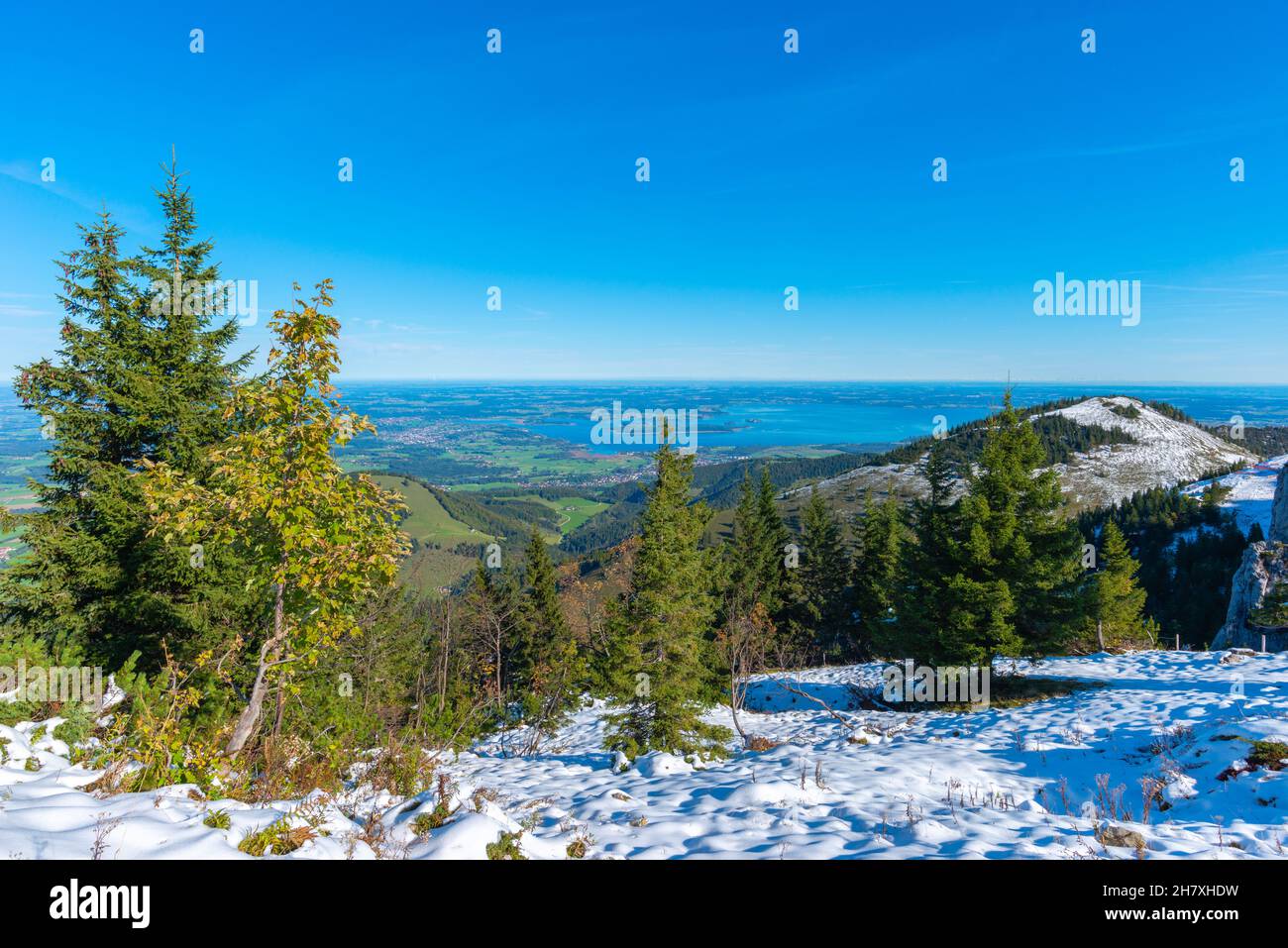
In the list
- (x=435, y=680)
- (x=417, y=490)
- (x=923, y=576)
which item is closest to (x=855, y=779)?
(x=923, y=576)

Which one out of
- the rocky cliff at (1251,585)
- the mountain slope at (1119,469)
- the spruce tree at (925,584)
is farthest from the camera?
the mountain slope at (1119,469)

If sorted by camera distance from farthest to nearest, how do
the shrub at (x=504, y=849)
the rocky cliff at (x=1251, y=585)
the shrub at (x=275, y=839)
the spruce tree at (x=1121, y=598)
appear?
1. the rocky cliff at (x=1251, y=585)
2. the spruce tree at (x=1121, y=598)
3. the shrub at (x=504, y=849)
4. the shrub at (x=275, y=839)

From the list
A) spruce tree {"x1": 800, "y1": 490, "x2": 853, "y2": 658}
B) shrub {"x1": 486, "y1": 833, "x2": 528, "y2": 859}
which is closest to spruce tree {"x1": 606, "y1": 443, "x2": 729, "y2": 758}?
shrub {"x1": 486, "y1": 833, "x2": 528, "y2": 859}

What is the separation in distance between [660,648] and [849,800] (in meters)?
8.68

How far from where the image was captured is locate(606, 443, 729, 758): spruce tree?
15.5 m

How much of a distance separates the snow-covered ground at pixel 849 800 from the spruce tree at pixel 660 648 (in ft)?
8.94

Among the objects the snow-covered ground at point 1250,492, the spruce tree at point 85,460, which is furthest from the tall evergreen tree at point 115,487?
the snow-covered ground at point 1250,492

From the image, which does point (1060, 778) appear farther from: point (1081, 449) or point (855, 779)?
point (1081, 449)

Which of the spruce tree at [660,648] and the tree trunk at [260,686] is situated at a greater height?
the tree trunk at [260,686]

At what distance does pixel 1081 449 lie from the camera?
188125 mm

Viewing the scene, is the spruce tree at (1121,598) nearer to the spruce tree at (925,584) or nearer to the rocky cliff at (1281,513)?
the spruce tree at (925,584)

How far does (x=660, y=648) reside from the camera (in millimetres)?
15836

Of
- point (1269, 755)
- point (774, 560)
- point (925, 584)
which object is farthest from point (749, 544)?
point (1269, 755)

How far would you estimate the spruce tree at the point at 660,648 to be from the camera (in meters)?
15.5
